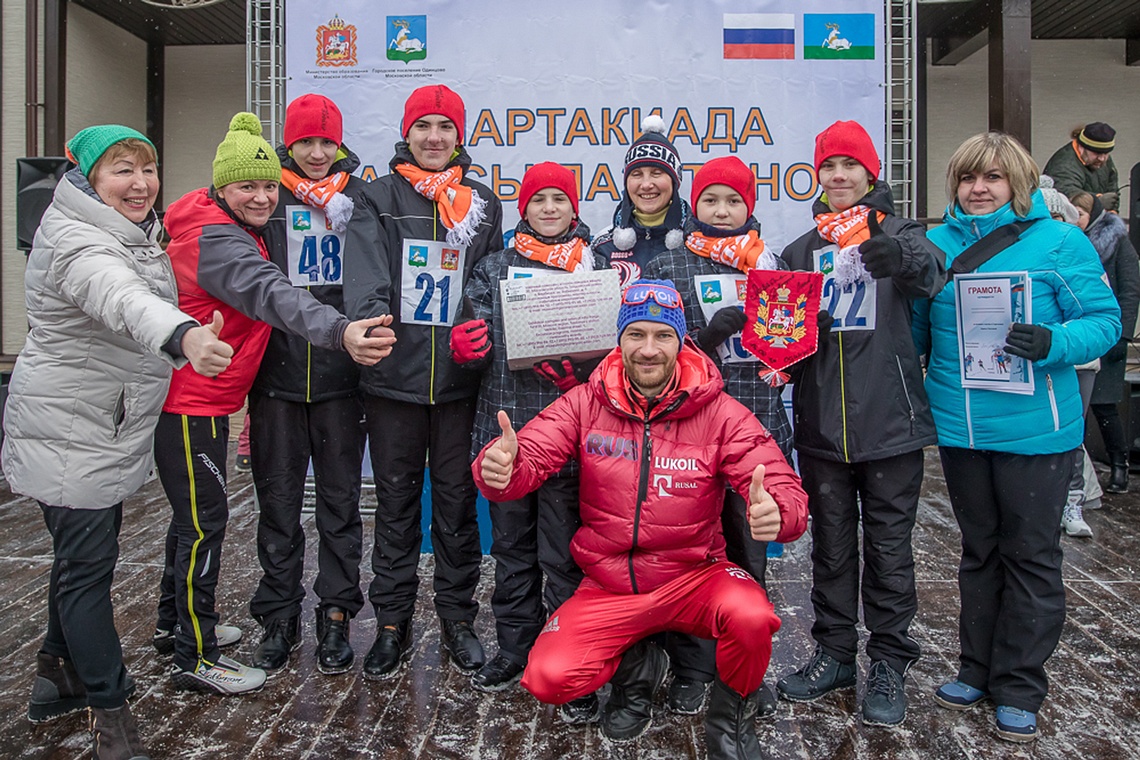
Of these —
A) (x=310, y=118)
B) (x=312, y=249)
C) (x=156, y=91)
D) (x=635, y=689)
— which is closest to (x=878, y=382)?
(x=635, y=689)

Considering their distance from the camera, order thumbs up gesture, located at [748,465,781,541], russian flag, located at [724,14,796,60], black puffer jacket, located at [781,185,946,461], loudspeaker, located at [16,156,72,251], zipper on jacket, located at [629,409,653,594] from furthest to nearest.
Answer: loudspeaker, located at [16,156,72,251] < russian flag, located at [724,14,796,60] < black puffer jacket, located at [781,185,946,461] < zipper on jacket, located at [629,409,653,594] < thumbs up gesture, located at [748,465,781,541]

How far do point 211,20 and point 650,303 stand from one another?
9.19 meters

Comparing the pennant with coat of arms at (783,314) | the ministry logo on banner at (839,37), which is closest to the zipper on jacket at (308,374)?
the pennant with coat of arms at (783,314)

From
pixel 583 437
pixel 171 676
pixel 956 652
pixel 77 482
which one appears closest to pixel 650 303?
pixel 583 437

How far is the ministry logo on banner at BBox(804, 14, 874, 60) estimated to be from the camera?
5039mm

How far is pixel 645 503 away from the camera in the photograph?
288cm

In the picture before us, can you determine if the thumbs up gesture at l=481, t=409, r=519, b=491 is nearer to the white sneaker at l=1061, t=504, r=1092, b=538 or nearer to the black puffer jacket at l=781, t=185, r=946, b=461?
the black puffer jacket at l=781, t=185, r=946, b=461

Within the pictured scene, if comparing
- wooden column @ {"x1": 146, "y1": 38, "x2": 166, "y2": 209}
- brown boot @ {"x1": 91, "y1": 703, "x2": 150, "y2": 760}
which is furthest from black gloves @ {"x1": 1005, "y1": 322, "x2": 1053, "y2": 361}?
wooden column @ {"x1": 146, "y1": 38, "x2": 166, "y2": 209}

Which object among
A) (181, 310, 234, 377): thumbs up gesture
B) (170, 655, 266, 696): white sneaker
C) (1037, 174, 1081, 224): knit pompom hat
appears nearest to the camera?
(181, 310, 234, 377): thumbs up gesture

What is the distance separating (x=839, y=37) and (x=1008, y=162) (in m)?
2.39

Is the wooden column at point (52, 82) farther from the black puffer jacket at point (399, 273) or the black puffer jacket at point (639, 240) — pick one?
the black puffer jacket at point (639, 240)

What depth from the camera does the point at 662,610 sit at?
290 centimetres

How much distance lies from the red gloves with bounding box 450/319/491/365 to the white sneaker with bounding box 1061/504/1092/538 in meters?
4.22

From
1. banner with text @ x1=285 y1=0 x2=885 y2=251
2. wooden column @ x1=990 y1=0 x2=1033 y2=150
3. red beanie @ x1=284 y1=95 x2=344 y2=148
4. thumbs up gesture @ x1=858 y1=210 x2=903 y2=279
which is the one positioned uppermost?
wooden column @ x1=990 y1=0 x2=1033 y2=150
